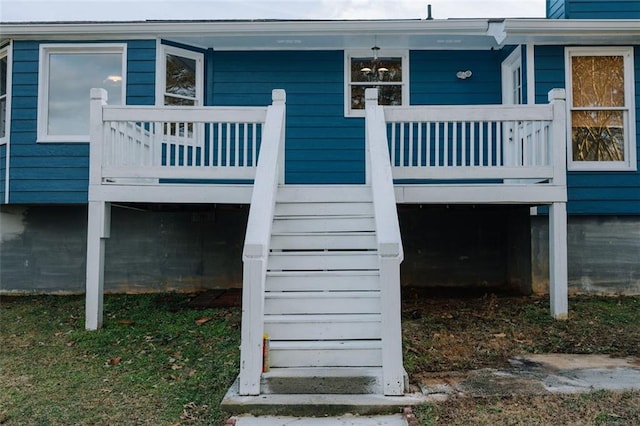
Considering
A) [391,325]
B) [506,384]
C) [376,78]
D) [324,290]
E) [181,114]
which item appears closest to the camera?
[391,325]

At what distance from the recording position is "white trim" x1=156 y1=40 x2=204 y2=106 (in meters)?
7.35

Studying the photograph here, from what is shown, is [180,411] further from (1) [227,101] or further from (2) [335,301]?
(1) [227,101]

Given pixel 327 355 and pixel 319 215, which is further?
pixel 319 215

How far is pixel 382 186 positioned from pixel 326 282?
3.40 feet

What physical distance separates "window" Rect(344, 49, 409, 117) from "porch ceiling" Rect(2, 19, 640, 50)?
15.8 inches

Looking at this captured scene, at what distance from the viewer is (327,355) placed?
12.0ft

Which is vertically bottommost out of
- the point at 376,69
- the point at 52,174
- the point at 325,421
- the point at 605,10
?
the point at 325,421

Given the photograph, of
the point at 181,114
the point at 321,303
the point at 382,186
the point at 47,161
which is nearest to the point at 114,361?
the point at 321,303

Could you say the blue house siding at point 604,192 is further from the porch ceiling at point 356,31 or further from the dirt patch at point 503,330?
the porch ceiling at point 356,31

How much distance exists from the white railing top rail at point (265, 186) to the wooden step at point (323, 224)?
224 mm

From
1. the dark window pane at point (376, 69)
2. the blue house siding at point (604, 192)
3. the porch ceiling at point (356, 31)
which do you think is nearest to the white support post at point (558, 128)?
the blue house siding at point (604, 192)

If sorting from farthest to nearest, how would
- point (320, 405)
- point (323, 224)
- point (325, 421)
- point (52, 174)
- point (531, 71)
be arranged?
point (52, 174)
point (531, 71)
point (323, 224)
point (320, 405)
point (325, 421)

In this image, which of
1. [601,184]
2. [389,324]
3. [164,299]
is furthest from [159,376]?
[601,184]

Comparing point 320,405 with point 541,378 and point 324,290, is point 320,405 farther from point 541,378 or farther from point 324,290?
point 541,378
